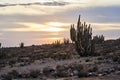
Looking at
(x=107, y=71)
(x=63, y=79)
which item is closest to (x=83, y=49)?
(x=107, y=71)

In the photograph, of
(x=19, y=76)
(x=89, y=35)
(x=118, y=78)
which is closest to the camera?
(x=118, y=78)

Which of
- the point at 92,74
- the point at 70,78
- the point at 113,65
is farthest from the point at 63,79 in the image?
the point at 113,65

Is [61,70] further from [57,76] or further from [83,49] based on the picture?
[83,49]

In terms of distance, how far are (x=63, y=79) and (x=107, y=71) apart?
4.18 m

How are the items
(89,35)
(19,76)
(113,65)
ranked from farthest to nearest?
(89,35), (113,65), (19,76)

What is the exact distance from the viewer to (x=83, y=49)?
4491 cm

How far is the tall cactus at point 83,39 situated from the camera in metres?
42.9

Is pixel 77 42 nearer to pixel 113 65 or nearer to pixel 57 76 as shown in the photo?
pixel 113 65

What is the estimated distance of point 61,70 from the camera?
30.6m

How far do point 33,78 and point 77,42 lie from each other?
16647mm

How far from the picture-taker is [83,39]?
144ft

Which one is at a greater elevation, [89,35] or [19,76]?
[89,35]

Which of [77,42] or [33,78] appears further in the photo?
[77,42]

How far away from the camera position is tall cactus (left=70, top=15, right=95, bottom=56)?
42875 millimetres
